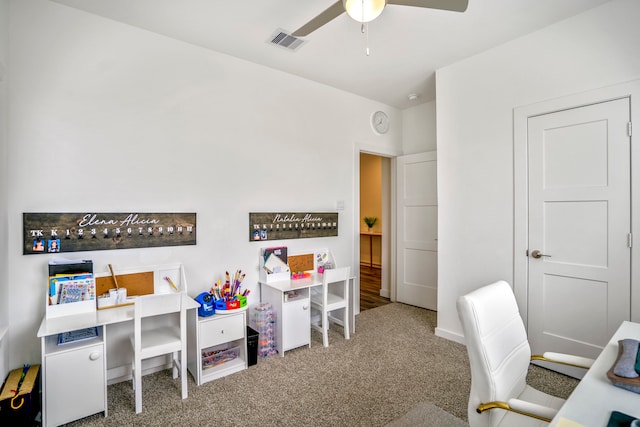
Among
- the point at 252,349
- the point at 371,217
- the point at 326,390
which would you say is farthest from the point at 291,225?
the point at 371,217

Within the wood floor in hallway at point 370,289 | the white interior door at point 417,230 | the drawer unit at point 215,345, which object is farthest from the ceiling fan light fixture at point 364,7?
the wood floor in hallway at point 370,289

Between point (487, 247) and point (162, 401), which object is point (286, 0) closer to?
point (487, 247)

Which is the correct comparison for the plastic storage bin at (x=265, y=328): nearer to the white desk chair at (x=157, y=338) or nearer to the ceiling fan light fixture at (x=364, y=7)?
the white desk chair at (x=157, y=338)

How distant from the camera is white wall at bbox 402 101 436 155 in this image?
168 inches

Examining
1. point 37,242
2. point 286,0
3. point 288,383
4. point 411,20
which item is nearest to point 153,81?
point 286,0

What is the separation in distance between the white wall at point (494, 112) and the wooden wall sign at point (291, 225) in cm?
125

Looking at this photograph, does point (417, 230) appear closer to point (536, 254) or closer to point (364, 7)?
point (536, 254)

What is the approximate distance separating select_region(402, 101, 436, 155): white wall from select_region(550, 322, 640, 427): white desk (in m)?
3.44

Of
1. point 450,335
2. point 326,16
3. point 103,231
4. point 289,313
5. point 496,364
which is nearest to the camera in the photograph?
point 496,364

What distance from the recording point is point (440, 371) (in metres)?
2.64

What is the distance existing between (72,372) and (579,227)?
3.69 m

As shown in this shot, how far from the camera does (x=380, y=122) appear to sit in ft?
14.2

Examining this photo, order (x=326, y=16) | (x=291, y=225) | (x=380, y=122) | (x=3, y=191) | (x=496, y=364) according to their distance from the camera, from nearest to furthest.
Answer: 1. (x=496, y=364)
2. (x=326, y=16)
3. (x=3, y=191)
4. (x=291, y=225)
5. (x=380, y=122)

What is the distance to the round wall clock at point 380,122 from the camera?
4.27 m
